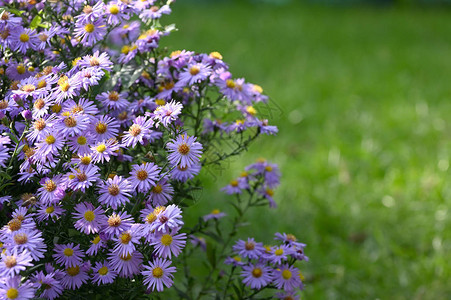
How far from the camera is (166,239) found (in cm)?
106

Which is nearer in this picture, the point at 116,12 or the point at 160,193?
the point at 160,193

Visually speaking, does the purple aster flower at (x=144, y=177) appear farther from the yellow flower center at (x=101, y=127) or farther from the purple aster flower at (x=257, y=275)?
the purple aster flower at (x=257, y=275)

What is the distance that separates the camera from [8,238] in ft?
3.43

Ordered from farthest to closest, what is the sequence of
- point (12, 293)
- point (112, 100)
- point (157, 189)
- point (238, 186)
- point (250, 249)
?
point (238, 186), point (250, 249), point (112, 100), point (157, 189), point (12, 293)

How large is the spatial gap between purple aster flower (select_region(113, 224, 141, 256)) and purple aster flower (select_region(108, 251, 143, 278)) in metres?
0.02

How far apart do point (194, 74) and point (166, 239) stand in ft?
1.50

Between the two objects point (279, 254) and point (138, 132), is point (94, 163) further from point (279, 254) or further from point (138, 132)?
point (279, 254)

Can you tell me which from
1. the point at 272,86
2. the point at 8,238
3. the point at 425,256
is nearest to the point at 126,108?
the point at 8,238

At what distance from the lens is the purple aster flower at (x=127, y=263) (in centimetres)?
108

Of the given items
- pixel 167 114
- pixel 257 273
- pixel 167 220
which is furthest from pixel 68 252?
pixel 257 273

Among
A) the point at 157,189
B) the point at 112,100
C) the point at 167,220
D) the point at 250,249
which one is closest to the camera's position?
the point at 167,220

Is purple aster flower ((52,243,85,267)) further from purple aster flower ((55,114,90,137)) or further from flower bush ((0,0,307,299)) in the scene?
purple aster flower ((55,114,90,137))

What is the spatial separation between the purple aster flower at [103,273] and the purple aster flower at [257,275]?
1.19ft

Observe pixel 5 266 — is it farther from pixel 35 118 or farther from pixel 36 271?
pixel 35 118
